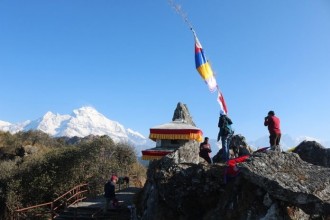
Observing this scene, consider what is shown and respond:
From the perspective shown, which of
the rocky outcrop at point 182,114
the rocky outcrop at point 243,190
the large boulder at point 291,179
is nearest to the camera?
the large boulder at point 291,179

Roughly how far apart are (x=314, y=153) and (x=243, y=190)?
5.69 metres

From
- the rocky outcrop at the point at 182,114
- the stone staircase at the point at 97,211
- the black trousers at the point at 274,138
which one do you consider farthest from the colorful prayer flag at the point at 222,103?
the rocky outcrop at the point at 182,114

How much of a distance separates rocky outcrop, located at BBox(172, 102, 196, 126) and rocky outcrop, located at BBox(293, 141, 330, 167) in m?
13.3

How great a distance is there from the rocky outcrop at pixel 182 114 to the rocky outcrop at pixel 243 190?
13.8 metres

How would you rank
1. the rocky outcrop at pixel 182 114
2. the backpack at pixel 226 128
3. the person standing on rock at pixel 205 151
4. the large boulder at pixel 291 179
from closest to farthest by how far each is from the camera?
1. the large boulder at pixel 291 179
2. the backpack at pixel 226 128
3. the person standing on rock at pixel 205 151
4. the rocky outcrop at pixel 182 114

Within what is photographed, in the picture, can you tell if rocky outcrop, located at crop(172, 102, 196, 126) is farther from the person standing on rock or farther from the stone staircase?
the person standing on rock

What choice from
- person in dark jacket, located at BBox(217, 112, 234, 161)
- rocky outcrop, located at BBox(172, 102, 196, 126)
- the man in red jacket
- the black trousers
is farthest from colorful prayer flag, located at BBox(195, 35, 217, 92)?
rocky outcrop, located at BBox(172, 102, 196, 126)

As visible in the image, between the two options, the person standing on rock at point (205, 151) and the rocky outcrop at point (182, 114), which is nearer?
the person standing on rock at point (205, 151)

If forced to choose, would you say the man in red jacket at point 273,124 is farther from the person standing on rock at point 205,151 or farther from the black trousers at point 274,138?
the person standing on rock at point 205,151

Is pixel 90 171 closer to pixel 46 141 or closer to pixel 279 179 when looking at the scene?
pixel 279 179

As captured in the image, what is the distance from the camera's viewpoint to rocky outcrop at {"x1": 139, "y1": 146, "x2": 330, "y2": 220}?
11406mm

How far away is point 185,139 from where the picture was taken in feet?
88.4

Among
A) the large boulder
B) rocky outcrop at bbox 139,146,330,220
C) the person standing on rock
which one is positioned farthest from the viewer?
the person standing on rock

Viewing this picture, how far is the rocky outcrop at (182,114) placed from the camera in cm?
3008
